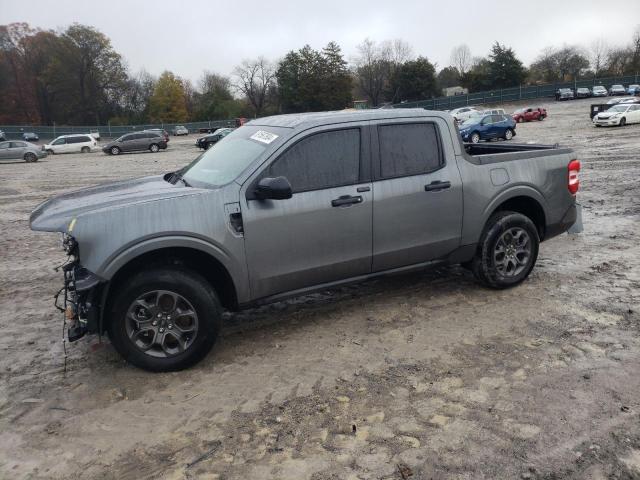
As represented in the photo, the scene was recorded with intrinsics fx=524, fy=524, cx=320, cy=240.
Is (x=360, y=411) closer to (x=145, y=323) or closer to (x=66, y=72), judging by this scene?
(x=145, y=323)

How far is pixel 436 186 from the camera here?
4.94 meters

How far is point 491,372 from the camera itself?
12.8ft

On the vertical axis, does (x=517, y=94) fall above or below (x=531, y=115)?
above

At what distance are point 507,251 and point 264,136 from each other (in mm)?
2813

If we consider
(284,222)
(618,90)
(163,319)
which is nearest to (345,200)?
(284,222)

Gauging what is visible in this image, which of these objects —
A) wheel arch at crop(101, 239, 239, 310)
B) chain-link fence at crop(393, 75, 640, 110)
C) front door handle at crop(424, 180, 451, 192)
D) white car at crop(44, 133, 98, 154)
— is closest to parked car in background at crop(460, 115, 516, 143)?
front door handle at crop(424, 180, 451, 192)

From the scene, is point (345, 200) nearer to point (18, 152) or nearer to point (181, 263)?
point (181, 263)

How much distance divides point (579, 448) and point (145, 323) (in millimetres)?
3067

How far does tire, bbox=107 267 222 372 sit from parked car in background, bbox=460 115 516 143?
26.2m

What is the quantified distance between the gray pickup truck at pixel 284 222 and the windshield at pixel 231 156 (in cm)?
2

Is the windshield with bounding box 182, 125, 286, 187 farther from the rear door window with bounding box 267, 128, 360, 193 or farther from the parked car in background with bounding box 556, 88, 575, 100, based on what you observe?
the parked car in background with bounding box 556, 88, 575, 100

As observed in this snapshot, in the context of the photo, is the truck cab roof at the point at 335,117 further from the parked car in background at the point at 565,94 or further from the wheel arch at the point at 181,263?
the parked car in background at the point at 565,94

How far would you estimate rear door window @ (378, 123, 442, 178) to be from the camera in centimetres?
483

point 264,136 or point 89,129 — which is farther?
point 89,129
